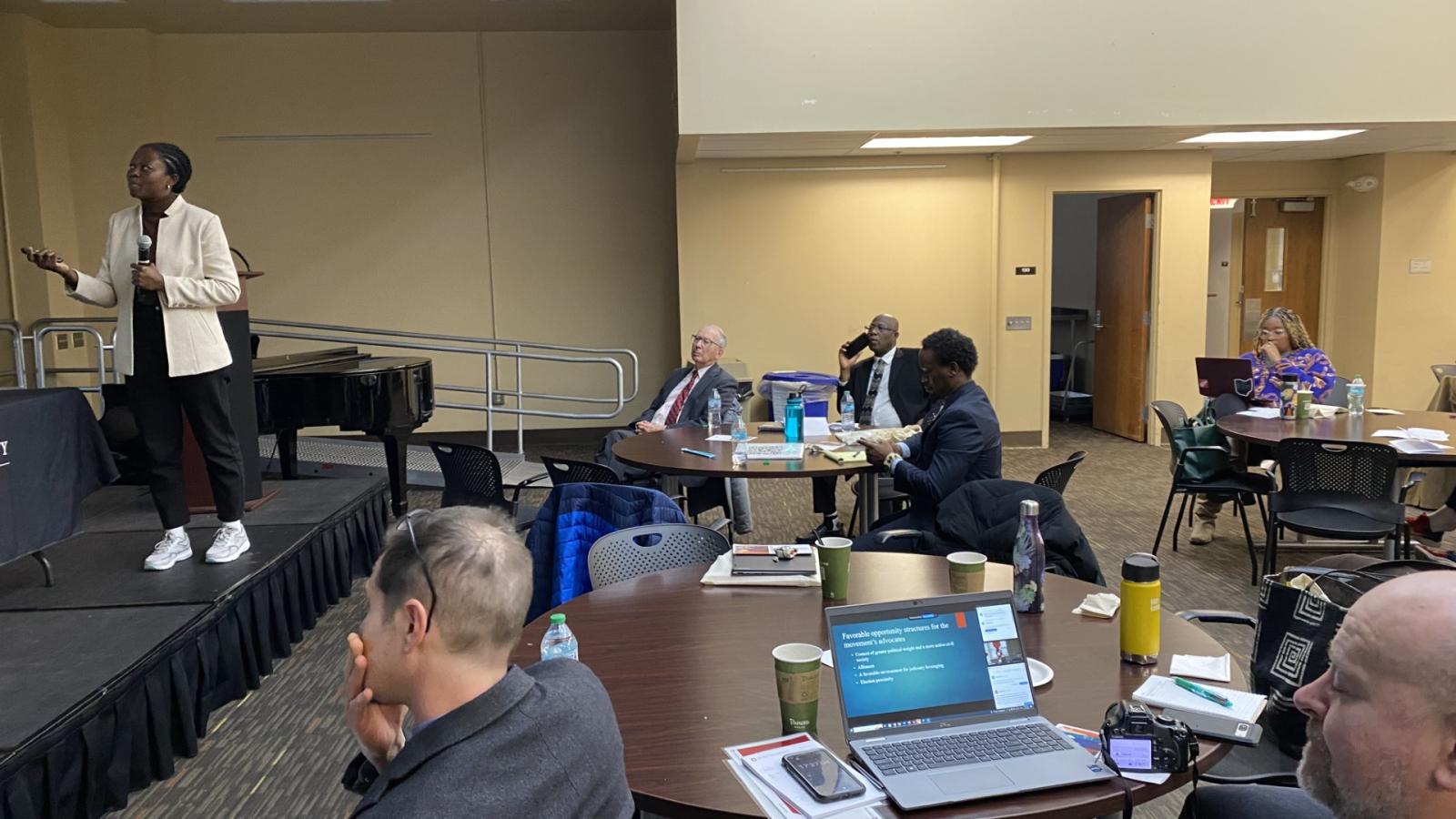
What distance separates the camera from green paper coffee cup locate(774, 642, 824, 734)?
5.45 feet

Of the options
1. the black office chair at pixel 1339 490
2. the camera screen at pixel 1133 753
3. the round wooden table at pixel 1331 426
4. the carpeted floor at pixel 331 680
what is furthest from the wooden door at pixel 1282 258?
the camera screen at pixel 1133 753

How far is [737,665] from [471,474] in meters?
2.77

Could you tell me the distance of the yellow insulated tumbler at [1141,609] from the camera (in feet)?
6.24

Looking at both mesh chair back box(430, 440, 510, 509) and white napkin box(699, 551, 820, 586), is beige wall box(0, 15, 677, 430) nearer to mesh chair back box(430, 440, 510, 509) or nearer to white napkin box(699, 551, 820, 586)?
mesh chair back box(430, 440, 510, 509)

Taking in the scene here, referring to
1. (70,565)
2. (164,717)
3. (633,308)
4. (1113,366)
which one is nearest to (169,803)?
(164,717)

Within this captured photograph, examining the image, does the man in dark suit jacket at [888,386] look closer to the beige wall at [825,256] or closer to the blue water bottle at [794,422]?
the blue water bottle at [794,422]

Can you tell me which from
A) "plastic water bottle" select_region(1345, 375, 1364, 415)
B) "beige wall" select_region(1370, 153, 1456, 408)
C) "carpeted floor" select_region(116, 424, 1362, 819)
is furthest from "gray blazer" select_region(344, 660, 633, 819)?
"beige wall" select_region(1370, 153, 1456, 408)

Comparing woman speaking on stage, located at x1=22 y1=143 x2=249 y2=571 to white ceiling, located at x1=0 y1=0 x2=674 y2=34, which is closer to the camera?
woman speaking on stage, located at x1=22 y1=143 x2=249 y2=571

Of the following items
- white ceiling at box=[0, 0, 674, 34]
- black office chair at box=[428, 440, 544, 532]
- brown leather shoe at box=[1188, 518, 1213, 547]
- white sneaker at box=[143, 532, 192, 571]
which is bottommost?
brown leather shoe at box=[1188, 518, 1213, 547]

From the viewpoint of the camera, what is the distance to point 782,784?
152 cm

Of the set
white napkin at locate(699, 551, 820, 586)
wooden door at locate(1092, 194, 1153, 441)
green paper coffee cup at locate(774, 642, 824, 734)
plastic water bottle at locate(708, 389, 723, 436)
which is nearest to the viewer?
green paper coffee cup at locate(774, 642, 824, 734)

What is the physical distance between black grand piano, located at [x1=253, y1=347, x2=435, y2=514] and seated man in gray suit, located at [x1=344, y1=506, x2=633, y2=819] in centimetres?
457

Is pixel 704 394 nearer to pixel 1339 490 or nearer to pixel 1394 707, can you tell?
pixel 1339 490

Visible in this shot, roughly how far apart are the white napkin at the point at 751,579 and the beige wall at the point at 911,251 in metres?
6.28
